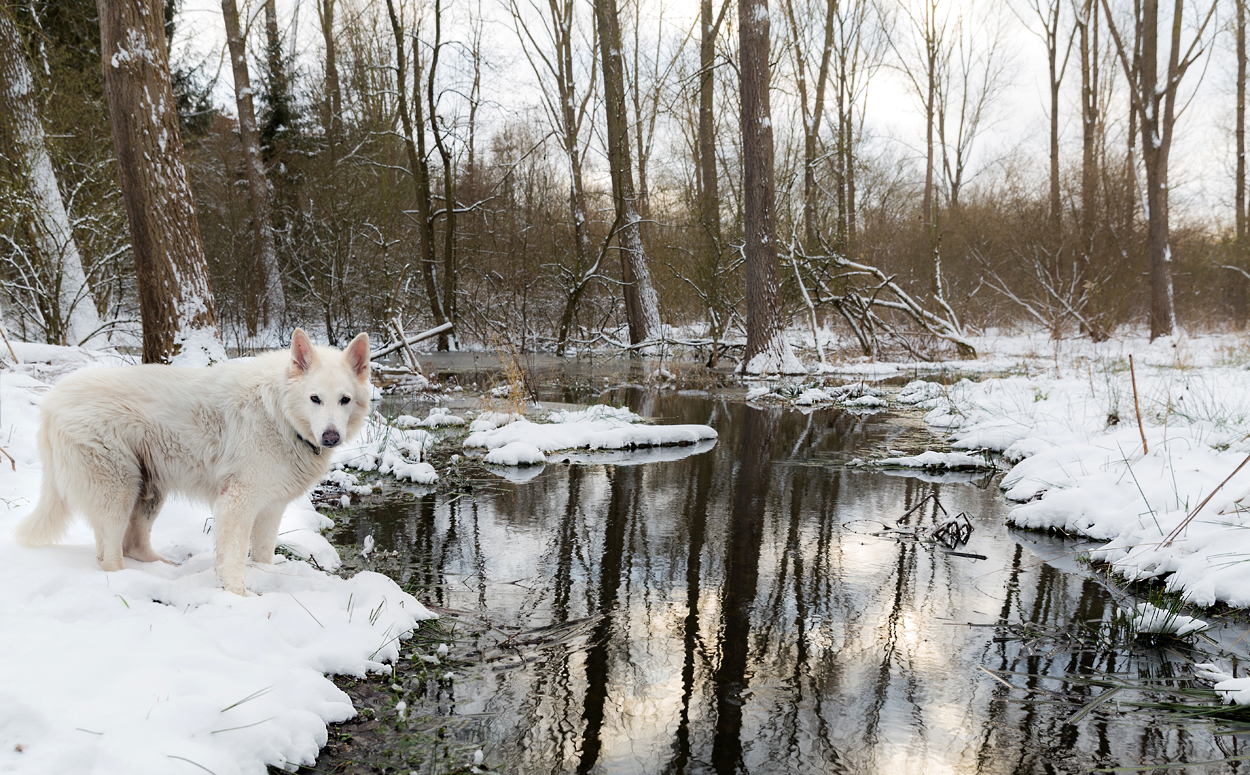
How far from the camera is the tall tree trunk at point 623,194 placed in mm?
15625

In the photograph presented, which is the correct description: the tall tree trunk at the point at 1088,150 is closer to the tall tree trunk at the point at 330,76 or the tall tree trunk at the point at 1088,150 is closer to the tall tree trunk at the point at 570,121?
the tall tree trunk at the point at 570,121

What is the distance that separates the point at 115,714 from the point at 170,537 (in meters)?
2.15

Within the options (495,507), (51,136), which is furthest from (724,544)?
(51,136)

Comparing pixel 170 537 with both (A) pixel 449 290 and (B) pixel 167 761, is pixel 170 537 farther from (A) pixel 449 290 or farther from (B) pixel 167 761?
(A) pixel 449 290

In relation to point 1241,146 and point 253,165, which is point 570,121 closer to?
point 253,165

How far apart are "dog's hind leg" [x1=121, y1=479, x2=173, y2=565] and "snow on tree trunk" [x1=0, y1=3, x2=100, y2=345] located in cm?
856

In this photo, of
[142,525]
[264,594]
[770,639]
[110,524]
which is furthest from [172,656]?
[770,639]

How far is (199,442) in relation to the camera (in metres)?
3.21

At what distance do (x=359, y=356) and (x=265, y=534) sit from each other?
100 cm

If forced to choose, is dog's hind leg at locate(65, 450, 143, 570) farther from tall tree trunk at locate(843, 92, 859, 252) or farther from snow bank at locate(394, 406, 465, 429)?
tall tree trunk at locate(843, 92, 859, 252)

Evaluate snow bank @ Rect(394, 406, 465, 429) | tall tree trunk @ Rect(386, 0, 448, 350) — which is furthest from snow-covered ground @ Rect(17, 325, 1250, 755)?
tall tree trunk @ Rect(386, 0, 448, 350)

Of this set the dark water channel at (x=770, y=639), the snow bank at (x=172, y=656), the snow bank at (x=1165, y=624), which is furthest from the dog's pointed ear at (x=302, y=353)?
the snow bank at (x=1165, y=624)

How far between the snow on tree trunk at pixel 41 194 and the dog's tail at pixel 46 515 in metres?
8.50

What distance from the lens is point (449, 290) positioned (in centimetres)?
1733
